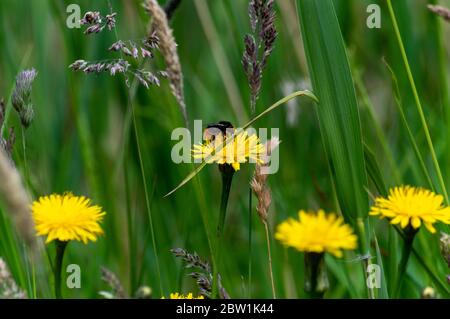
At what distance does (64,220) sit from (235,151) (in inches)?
7.9

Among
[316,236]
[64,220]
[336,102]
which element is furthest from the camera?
[336,102]

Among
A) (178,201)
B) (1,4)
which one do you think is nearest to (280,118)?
(178,201)

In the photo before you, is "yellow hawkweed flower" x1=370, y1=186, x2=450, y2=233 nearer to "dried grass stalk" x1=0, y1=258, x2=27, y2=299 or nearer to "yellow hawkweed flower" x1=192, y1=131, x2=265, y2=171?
"yellow hawkweed flower" x1=192, y1=131, x2=265, y2=171

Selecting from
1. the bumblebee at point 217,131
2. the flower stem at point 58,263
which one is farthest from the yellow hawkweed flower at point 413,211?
the flower stem at point 58,263

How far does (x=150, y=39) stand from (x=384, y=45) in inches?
49.8

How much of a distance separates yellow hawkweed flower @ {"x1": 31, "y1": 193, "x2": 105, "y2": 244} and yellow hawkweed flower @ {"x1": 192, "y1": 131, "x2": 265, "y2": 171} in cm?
14

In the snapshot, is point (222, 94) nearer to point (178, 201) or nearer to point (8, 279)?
point (178, 201)

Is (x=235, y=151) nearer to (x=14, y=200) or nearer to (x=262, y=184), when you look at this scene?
(x=262, y=184)

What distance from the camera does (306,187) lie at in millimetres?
1721

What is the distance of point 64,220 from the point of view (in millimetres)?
778

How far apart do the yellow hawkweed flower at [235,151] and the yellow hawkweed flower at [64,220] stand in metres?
0.14

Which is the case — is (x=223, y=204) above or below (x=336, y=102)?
below

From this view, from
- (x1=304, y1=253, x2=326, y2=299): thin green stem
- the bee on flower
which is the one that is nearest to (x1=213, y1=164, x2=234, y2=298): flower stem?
the bee on flower

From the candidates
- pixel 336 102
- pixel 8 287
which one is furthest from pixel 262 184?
pixel 8 287
